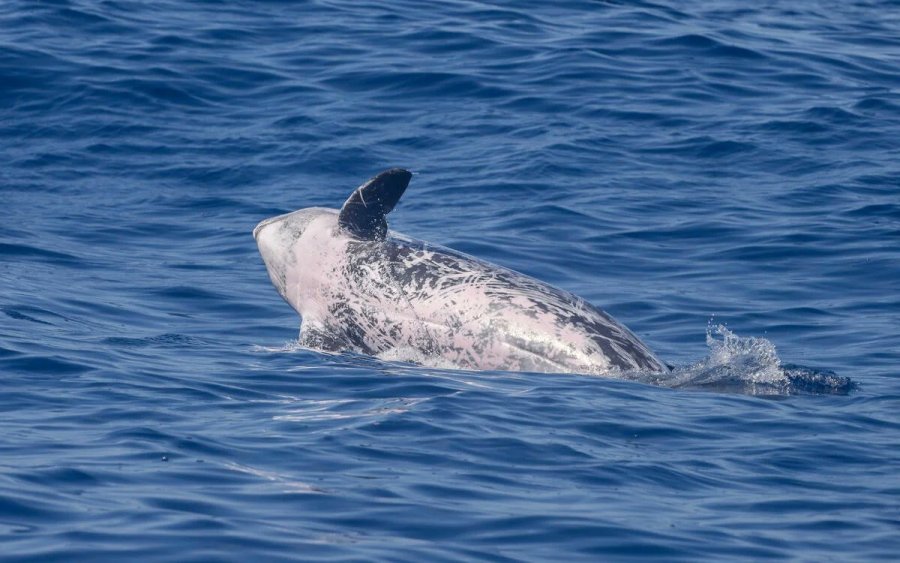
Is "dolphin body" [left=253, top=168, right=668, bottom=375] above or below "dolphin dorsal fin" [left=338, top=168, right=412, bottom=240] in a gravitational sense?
below

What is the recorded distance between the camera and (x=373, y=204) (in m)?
13.2

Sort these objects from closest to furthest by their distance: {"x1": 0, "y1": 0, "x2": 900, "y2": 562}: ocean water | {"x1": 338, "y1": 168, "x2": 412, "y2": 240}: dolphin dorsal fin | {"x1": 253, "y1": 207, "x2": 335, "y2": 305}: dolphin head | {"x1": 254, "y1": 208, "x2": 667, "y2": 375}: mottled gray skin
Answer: {"x1": 0, "y1": 0, "x2": 900, "y2": 562}: ocean water < {"x1": 254, "y1": 208, "x2": 667, "y2": 375}: mottled gray skin < {"x1": 338, "y1": 168, "x2": 412, "y2": 240}: dolphin dorsal fin < {"x1": 253, "y1": 207, "x2": 335, "y2": 305}: dolphin head

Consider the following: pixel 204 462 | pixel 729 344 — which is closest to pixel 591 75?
pixel 729 344

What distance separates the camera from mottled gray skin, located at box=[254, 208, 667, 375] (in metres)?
12.2

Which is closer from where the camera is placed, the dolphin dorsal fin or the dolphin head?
the dolphin dorsal fin

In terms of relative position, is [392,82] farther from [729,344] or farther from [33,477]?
[33,477]

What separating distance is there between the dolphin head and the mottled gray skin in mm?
16

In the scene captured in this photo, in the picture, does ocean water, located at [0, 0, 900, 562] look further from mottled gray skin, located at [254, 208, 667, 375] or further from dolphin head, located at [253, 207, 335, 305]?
dolphin head, located at [253, 207, 335, 305]

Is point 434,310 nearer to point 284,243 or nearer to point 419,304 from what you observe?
point 419,304

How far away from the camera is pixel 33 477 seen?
27.5 feet

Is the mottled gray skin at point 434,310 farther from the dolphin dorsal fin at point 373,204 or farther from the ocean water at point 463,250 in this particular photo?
the ocean water at point 463,250

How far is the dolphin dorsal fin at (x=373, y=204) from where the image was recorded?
12.9 metres

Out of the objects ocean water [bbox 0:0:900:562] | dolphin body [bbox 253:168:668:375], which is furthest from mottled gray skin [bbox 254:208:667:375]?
ocean water [bbox 0:0:900:562]

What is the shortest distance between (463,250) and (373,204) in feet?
16.4
